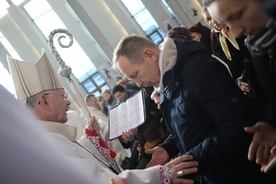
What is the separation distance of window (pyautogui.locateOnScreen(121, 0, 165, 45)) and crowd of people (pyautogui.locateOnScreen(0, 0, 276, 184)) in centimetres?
1096

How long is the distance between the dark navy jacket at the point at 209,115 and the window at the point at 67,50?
38.9 ft

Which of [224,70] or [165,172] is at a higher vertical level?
[224,70]

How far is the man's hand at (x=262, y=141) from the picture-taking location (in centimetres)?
117

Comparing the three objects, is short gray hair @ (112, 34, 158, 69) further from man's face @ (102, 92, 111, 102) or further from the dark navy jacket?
man's face @ (102, 92, 111, 102)

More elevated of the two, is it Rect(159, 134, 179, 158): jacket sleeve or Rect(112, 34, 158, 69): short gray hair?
Rect(112, 34, 158, 69): short gray hair

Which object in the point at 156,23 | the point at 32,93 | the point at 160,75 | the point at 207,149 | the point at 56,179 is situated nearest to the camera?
the point at 56,179

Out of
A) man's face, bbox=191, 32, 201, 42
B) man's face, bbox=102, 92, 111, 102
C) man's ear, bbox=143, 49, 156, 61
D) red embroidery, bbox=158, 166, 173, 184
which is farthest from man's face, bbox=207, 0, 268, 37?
man's face, bbox=102, 92, 111, 102

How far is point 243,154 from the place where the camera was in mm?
1512

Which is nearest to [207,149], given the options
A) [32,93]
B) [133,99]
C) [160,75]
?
[160,75]

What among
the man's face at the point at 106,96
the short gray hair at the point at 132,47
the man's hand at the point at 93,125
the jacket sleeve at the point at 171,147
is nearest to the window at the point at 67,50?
the man's face at the point at 106,96

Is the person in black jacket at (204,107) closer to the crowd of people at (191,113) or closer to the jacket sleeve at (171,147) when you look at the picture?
the crowd of people at (191,113)

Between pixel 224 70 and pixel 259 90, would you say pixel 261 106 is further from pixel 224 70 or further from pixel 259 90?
pixel 224 70

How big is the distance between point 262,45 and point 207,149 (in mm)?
676

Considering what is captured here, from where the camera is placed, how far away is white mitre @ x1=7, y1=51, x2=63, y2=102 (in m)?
2.09
